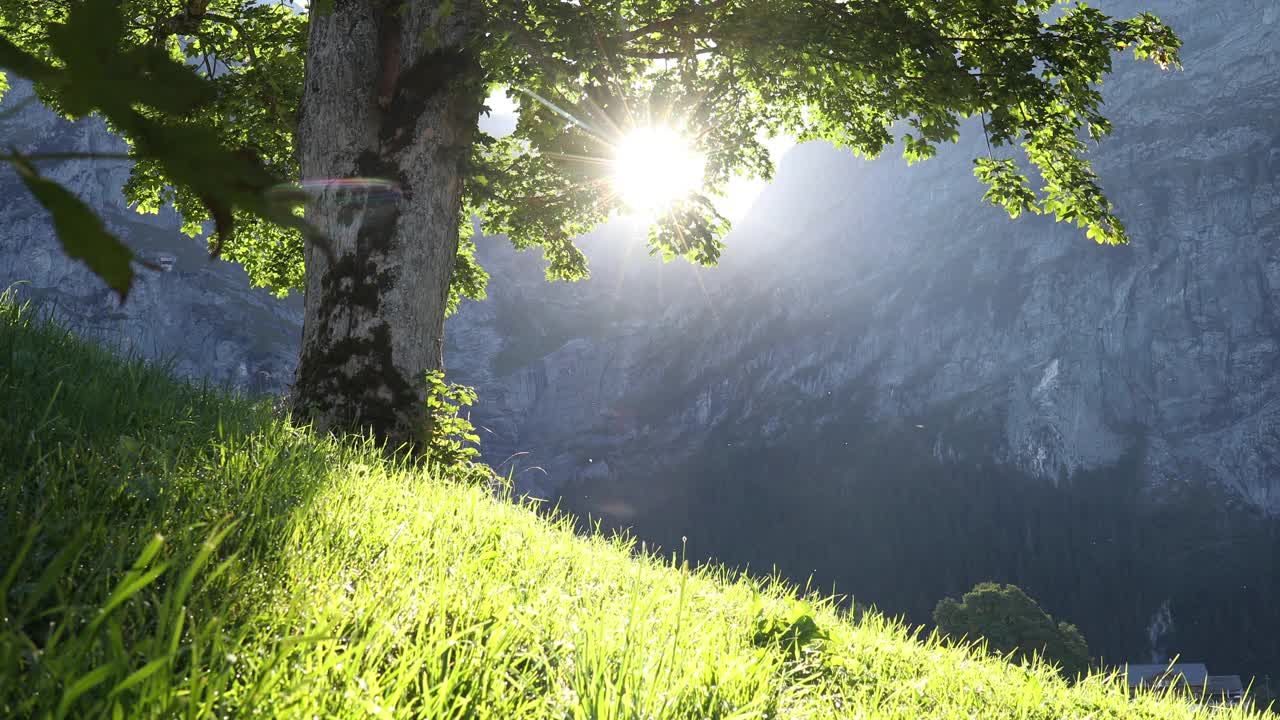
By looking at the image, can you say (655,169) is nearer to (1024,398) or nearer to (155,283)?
(1024,398)

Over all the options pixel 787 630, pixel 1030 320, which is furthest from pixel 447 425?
pixel 1030 320

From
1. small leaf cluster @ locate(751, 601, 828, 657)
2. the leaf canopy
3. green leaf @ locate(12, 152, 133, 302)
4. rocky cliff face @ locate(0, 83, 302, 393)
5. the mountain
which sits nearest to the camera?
green leaf @ locate(12, 152, 133, 302)

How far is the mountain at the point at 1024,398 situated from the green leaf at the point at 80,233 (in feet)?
386

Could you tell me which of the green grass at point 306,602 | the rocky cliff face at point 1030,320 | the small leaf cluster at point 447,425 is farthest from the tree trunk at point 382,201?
the rocky cliff face at point 1030,320

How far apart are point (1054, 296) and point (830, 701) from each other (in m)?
178

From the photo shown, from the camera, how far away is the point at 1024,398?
154500 mm

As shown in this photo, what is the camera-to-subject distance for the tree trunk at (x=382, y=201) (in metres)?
7.25

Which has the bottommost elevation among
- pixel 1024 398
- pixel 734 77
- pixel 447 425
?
pixel 447 425

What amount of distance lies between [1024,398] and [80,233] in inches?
6775

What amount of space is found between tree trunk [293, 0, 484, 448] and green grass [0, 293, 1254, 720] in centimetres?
250

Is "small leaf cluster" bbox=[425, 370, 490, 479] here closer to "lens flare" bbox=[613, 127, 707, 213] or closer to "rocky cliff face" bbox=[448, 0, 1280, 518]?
"lens flare" bbox=[613, 127, 707, 213]

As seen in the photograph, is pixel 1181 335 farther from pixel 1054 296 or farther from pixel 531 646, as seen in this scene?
pixel 531 646

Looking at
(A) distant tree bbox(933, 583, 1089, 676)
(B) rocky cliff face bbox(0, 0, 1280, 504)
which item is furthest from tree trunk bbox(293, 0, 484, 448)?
(B) rocky cliff face bbox(0, 0, 1280, 504)

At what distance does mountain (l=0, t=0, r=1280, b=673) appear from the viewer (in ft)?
422
